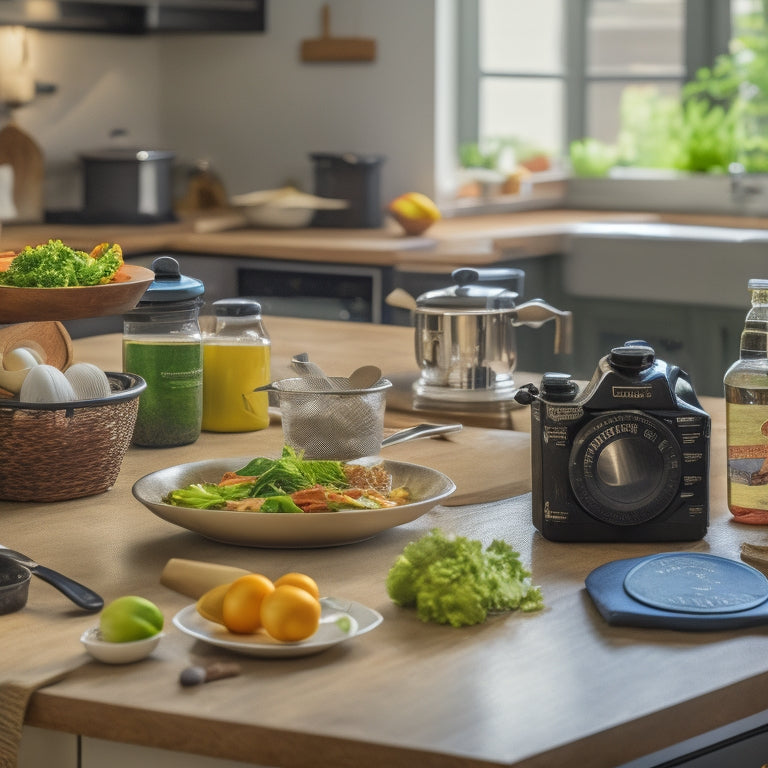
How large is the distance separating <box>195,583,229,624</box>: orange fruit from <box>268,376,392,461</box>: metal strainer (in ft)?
1.64

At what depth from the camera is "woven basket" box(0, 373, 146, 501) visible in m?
1.42

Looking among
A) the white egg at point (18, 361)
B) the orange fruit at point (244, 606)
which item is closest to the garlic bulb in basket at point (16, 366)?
the white egg at point (18, 361)

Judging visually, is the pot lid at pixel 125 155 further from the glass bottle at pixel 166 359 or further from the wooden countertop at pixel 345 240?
the glass bottle at pixel 166 359

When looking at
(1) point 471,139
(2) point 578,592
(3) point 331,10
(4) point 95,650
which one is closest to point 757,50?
(1) point 471,139

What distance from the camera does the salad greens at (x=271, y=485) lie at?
1.32m

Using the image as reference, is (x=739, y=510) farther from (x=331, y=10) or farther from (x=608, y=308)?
(x=331, y=10)

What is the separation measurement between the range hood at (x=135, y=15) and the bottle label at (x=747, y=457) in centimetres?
311

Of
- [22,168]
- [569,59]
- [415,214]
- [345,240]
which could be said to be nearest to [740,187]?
[569,59]

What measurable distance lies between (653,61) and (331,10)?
3.98 ft

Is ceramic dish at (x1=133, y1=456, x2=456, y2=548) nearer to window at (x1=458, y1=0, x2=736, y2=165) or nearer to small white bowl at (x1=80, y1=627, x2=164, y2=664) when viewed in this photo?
small white bowl at (x1=80, y1=627, x2=164, y2=664)

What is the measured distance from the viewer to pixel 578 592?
118 cm

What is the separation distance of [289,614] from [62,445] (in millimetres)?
530

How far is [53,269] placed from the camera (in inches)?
58.2

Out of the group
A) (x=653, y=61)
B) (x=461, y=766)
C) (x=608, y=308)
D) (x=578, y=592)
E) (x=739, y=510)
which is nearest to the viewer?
(x=461, y=766)
